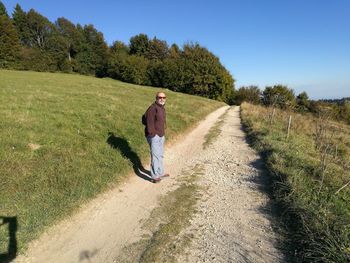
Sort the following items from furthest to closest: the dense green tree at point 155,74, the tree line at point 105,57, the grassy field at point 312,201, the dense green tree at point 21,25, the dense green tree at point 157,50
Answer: the dense green tree at point 21,25 → the dense green tree at point 157,50 → the dense green tree at point 155,74 → the tree line at point 105,57 → the grassy field at point 312,201

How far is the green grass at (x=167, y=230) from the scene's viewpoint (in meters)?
4.45

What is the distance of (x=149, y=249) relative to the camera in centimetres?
457

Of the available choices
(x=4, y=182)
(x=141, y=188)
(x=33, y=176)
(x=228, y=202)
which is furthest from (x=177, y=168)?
(x=4, y=182)

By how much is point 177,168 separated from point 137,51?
7398 cm

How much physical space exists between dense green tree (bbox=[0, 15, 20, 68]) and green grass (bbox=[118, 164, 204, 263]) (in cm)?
6209

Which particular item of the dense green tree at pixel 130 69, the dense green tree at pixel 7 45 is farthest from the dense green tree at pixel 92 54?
the dense green tree at pixel 7 45

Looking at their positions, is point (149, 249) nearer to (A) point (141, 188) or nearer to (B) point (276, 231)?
(B) point (276, 231)

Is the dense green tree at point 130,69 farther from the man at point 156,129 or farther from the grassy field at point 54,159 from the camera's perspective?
the man at point 156,129

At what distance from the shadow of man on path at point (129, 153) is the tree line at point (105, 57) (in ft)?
140

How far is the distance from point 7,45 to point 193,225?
6551cm

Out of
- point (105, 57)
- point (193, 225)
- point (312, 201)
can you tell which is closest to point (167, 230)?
point (193, 225)

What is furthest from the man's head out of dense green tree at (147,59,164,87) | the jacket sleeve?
dense green tree at (147,59,164,87)

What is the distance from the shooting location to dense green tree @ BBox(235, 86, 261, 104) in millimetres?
54275

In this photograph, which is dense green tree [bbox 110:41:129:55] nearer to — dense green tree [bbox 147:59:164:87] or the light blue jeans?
dense green tree [bbox 147:59:164:87]
